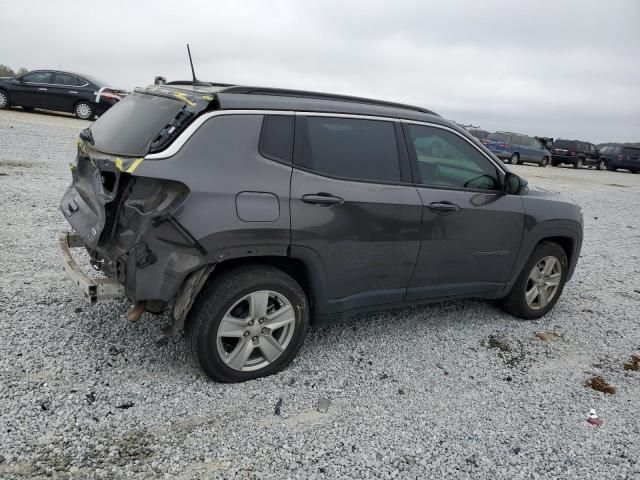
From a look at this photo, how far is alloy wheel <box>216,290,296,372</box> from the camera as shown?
328 cm

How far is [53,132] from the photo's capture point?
13.6 metres

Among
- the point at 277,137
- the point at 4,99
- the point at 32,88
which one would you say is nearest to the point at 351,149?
the point at 277,137

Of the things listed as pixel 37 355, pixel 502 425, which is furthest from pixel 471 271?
pixel 37 355

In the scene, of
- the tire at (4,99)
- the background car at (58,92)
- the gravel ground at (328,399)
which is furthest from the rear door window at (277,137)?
the tire at (4,99)

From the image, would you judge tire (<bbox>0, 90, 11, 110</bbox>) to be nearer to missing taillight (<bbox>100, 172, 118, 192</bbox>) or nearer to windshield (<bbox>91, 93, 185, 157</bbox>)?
windshield (<bbox>91, 93, 185, 157</bbox>)

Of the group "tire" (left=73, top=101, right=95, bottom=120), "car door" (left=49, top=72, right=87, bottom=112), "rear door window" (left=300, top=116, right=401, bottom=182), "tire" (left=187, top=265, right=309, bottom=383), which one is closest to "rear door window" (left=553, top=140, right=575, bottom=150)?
"tire" (left=73, top=101, right=95, bottom=120)

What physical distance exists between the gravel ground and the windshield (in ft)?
4.62

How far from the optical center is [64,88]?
17125 mm

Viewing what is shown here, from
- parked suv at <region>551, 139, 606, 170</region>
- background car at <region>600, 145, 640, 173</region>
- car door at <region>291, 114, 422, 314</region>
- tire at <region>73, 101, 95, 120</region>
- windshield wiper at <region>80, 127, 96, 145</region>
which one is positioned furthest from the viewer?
background car at <region>600, 145, 640, 173</region>

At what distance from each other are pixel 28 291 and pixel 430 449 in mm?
3417

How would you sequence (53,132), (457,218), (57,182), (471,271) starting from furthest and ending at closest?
(53,132) → (57,182) → (471,271) → (457,218)

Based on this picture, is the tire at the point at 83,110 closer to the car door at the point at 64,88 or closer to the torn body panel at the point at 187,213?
the car door at the point at 64,88

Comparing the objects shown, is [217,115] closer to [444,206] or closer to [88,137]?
[88,137]

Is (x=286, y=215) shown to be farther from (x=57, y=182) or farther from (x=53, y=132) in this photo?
(x=53, y=132)
